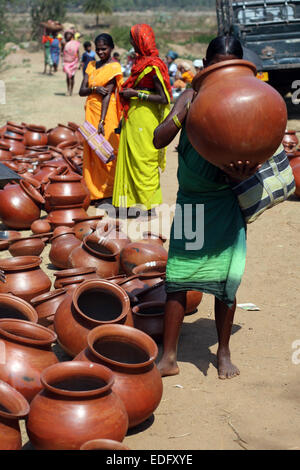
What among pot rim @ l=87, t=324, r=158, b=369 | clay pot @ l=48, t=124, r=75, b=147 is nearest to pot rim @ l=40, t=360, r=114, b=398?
pot rim @ l=87, t=324, r=158, b=369

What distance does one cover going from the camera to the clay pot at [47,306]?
4.24 meters

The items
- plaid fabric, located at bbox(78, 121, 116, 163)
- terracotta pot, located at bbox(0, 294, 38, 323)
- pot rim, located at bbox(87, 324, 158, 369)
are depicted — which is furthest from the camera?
plaid fabric, located at bbox(78, 121, 116, 163)

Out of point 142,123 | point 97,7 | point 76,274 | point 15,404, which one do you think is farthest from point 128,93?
point 97,7

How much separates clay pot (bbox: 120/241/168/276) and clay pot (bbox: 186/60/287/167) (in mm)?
2013

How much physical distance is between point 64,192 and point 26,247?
1019 millimetres

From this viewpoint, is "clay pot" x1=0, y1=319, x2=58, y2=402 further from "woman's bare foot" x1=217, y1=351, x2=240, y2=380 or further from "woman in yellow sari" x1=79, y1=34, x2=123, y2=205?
"woman in yellow sari" x1=79, y1=34, x2=123, y2=205

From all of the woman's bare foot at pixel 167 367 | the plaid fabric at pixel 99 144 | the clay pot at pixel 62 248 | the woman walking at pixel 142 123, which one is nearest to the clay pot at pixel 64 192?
the woman walking at pixel 142 123

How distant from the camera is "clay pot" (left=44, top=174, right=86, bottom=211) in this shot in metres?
6.72

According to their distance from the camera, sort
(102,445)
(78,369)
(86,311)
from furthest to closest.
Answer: (86,311), (78,369), (102,445)

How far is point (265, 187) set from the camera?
11.8ft

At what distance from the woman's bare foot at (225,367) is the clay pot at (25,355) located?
39.7 inches

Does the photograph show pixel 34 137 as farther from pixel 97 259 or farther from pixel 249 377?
pixel 249 377

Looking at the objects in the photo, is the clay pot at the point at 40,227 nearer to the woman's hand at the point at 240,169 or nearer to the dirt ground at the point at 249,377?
the dirt ground at the point at 249,377
